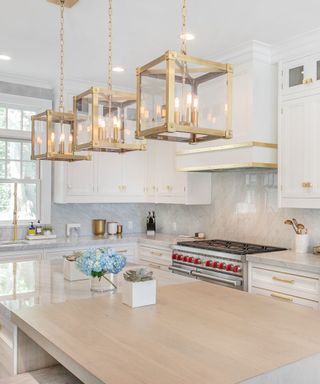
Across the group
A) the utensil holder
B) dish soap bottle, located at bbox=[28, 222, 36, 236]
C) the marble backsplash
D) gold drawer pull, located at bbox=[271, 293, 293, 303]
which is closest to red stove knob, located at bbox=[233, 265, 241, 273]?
gold drawer pull, located at bbox=[271, 293, 293, 303]

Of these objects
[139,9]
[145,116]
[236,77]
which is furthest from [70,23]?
[145,116]

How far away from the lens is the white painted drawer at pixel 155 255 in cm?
480

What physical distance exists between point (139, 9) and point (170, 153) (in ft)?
7.63

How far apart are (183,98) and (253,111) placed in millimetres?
2178

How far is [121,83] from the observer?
5238 mm

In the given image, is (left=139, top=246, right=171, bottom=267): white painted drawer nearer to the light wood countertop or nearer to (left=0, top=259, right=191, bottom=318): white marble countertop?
(left=0, top=259, right=191, bottom=318): white marble countertop

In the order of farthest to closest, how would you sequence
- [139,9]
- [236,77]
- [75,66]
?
[75,66] < [236,77] < [139,9]

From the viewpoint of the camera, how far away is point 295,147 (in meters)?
3.74

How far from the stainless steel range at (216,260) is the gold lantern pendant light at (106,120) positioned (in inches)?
67.6

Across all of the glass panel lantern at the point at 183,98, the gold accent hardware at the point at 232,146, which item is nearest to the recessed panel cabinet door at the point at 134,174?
the gold accent hardware at the point at 232,146

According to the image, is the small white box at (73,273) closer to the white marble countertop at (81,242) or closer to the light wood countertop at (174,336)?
the light wood countertop at (174,336)

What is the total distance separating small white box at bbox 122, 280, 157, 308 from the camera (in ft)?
6.84

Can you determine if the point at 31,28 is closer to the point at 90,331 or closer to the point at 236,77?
the point at 236,77

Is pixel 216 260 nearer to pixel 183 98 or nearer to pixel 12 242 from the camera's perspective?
pixel 12 242
